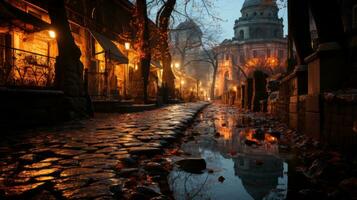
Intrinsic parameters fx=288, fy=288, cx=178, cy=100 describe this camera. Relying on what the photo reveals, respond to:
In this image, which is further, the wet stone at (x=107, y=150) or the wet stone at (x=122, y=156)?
the wet stone at (x=107, y=150)

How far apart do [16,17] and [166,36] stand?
36.5 feet

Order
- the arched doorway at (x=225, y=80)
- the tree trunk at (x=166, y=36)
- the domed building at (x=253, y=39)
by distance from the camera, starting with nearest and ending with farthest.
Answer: the tree trunk at (x=166, y=36), the domed building at (x=253, y=39), the arched doorway at (x=225, y=80)

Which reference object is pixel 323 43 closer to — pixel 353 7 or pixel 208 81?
pixel 353 7

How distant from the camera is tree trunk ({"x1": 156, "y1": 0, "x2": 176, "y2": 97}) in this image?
63.6ft

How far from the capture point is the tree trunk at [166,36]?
63.6ft

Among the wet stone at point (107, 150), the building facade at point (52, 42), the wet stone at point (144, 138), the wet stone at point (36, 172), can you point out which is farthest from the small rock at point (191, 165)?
the building facade at point (52, 42)

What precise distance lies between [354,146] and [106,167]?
2667 millimetres

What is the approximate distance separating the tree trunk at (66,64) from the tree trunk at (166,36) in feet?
37.2

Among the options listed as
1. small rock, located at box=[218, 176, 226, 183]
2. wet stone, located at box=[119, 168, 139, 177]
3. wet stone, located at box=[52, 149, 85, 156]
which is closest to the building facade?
wet stone, located at box=[52, 149, 85, 156]

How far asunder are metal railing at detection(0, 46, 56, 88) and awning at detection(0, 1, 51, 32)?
108 inches

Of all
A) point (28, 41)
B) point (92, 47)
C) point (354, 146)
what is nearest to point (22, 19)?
point (28, 41)

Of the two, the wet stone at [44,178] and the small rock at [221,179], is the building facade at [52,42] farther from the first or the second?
the small rock at [221,179]

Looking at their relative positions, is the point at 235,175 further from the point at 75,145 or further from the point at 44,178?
the point at 75,145

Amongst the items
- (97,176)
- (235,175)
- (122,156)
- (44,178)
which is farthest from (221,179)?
(44,178)
